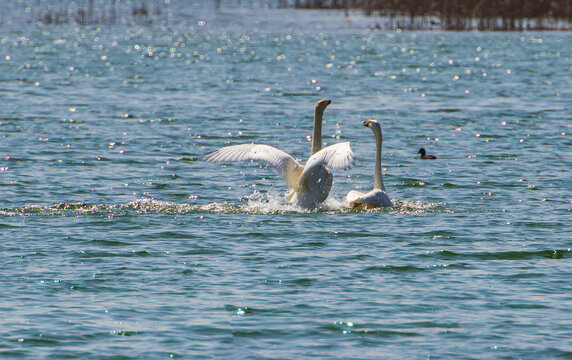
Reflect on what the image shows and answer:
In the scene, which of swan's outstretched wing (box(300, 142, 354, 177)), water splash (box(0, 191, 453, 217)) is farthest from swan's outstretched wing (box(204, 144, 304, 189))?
swan's outstretched wing (box(300, 142, 354, 177))

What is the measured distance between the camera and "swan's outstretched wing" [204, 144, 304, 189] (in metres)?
16.5

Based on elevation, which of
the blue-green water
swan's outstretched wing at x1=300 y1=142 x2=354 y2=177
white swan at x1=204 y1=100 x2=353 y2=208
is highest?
swan's outstretched wing at x1=300 y1=142 x2=354 y2=177

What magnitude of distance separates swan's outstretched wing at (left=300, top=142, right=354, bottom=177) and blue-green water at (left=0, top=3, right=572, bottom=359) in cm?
109

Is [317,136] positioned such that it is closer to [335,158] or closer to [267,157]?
[267,157]

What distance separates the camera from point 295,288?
1175 centimetres

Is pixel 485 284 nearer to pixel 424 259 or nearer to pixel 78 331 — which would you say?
pixel 424 259

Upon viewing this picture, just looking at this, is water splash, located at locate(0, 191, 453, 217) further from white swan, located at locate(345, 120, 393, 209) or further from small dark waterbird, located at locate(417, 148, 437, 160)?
small dark waterbird, located at locate(417, 148, 437, 160)

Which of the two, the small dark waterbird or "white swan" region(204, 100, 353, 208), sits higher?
"white swan" region(204, 100, 353, 208)

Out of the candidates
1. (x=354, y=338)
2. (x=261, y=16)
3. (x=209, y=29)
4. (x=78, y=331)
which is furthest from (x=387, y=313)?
(x=261, y=16)

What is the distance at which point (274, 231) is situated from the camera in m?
14.9

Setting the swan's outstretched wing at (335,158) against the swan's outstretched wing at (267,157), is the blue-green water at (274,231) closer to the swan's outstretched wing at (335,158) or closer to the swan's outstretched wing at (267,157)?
the swan's outstretched wing at (267,157)

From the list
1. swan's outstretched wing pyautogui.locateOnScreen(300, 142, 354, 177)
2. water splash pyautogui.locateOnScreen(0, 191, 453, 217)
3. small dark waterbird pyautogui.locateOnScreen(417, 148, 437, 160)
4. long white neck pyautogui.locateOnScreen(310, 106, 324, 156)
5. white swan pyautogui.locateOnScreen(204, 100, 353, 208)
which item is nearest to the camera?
swan's outstretched wing pyautogui.locateOnScreen(300, 142, 354, 177)

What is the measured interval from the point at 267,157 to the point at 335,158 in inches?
93.9

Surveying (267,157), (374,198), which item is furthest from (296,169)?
(374,198)
